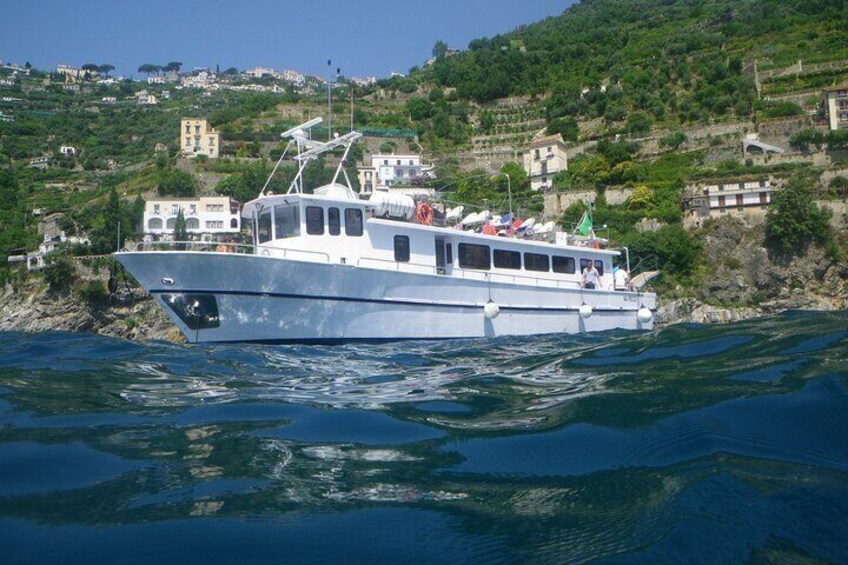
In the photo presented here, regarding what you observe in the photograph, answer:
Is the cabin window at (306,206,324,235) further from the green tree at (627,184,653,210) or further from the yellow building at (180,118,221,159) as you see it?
the yellow building at (180,118,221,159)

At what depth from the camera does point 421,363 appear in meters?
8.25

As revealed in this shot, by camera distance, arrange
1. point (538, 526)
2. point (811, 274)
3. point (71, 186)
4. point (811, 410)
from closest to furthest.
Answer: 1. point (538, 526)
2. point (811, 410)
3. point (811, 274)
4. point (71, 186)

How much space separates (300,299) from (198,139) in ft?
204

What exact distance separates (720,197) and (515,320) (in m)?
32.1

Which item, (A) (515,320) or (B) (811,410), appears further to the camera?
(A) (515,320)

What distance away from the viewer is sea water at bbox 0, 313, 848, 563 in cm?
242

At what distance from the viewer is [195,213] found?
165 ft

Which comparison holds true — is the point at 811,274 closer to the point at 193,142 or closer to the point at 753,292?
the point at 753,292

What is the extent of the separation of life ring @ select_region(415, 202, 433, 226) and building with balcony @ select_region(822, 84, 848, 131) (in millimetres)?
44593

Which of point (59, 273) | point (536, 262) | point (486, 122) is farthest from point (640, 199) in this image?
Result: point (59, 273)

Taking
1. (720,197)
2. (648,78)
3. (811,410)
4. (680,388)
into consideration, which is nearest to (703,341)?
(680,388)

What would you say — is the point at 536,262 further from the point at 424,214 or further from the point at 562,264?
the point at 424,214

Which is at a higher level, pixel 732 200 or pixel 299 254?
pixel 732 200

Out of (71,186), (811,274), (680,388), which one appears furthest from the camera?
(71,186)
